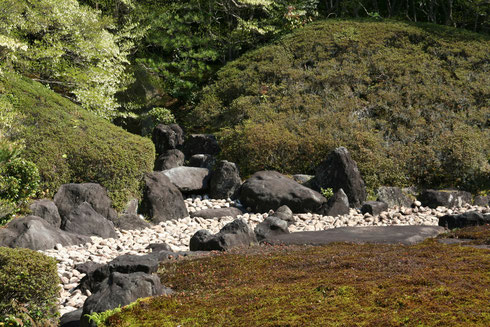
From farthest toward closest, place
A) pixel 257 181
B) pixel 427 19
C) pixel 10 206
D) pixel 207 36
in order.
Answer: pixel 427 19, pixel 207 36, pixel 257 181, pixel 10 206

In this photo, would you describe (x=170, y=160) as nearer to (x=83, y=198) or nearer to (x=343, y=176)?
(x=83, y=198)

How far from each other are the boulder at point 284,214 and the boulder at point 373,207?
219cm

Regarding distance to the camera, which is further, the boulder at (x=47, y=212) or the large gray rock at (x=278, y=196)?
the large gray rock at (x=278, y=196)

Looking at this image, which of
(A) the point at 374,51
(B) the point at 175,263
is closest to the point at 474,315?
(B) the point at 175,263

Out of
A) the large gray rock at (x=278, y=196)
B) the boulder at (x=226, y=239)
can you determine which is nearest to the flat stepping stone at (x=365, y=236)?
the boulder at (x=226, y=239)

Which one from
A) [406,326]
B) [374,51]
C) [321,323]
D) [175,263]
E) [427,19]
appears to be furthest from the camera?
[427,19]

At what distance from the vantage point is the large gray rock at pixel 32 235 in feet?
28.1

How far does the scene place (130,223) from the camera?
11.3 meters

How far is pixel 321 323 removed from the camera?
3824 mm

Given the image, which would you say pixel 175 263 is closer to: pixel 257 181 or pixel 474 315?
pixel 474 315

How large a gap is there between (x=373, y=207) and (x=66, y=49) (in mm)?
10531

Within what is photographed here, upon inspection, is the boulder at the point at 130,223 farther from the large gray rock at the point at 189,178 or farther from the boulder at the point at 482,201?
the boulder at the point at 482,201

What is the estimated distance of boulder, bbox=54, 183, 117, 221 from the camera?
10867 millimetres

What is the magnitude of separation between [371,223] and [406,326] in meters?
8.94
